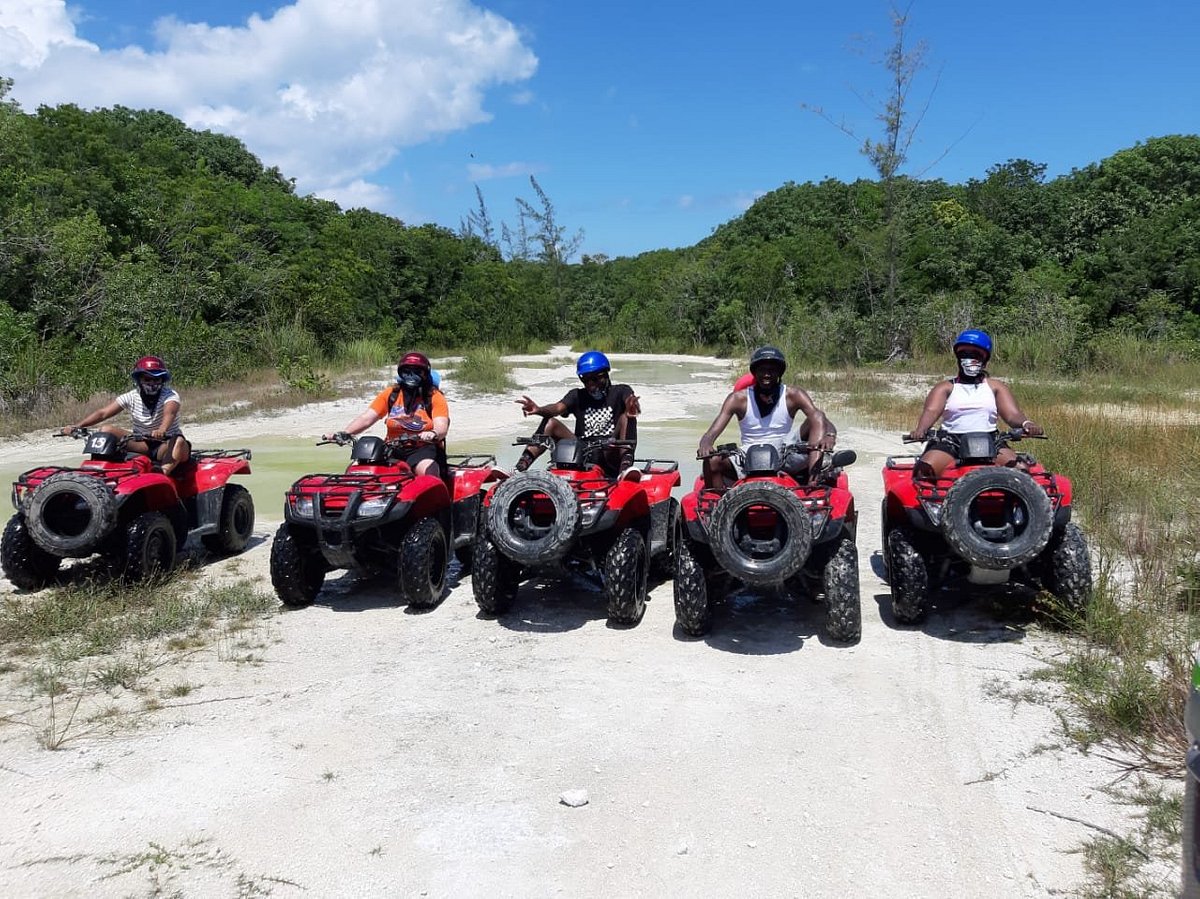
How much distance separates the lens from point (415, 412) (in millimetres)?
6828

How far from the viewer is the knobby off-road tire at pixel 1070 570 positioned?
16.8 ft

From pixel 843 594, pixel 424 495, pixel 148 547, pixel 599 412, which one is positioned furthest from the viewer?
pixel 599 412

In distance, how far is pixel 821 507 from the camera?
16.7 feet

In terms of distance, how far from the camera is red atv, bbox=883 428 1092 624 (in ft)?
15.9

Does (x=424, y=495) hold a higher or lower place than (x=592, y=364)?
lower

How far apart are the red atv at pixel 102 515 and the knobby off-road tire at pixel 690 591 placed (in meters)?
3.53

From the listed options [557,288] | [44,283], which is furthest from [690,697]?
[557,288]

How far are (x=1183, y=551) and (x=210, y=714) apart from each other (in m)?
5.74

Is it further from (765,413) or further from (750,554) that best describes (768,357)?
(750,554)

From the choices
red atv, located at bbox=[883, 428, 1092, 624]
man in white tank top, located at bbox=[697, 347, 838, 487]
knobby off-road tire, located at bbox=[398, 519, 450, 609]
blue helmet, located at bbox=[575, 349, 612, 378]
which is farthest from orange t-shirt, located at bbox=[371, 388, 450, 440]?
red atv, located at bbox=[883, 428, 1092, 624]

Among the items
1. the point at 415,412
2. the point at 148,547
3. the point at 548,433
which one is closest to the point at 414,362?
the point at 415,412

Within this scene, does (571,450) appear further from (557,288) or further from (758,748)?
(557,288)

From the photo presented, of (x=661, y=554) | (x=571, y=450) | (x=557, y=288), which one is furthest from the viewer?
(x=557, y=288)

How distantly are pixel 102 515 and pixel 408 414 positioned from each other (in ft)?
6.78
